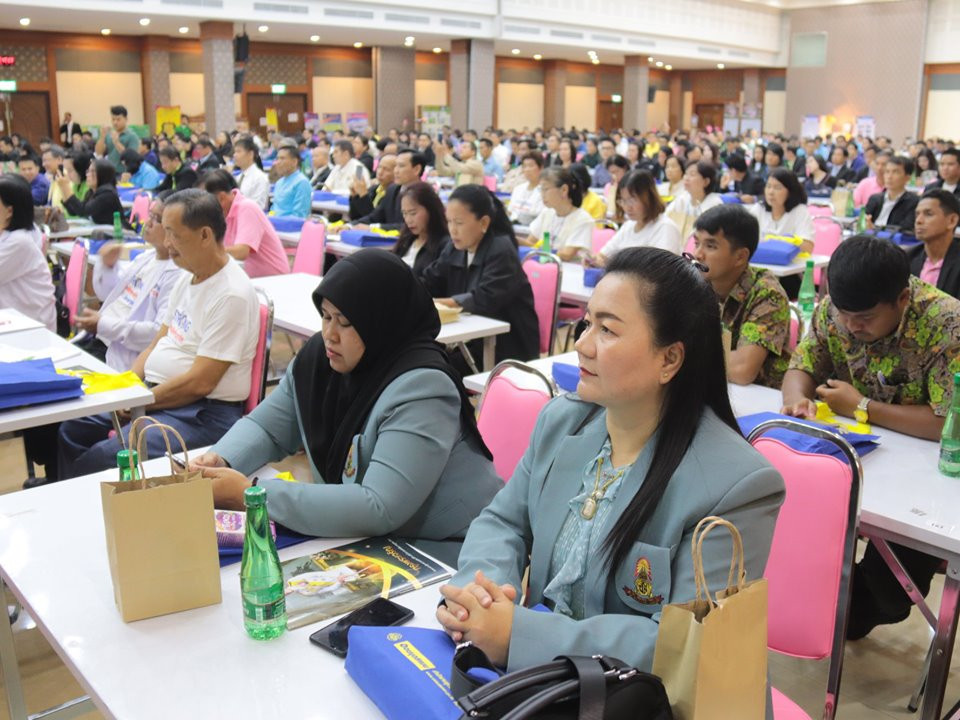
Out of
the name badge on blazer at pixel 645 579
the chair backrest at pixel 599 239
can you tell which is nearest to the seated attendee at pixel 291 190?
the chair backrest at pixel 599 239

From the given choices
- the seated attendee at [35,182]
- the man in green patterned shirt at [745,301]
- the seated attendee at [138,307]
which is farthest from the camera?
the seated attendee at [35,182]

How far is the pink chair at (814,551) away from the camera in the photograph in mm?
1812

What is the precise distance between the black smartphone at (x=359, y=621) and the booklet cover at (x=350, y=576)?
49 mm

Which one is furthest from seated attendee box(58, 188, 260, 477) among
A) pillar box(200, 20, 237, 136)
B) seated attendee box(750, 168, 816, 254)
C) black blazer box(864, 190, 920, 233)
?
pillar box(200, 20, 237, 136)

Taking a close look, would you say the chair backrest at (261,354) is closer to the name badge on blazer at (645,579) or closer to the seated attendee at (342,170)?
the name badge on blazer at (645,579)

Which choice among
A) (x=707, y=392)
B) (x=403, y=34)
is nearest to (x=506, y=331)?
(x=707, y=392)

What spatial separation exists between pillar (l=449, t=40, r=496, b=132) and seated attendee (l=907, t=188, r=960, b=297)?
17.9 metres

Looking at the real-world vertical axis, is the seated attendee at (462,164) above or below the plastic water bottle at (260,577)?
above

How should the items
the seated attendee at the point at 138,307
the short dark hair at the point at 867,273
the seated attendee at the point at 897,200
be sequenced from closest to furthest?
the short dark hair at the point at 867,273 → the seated attendee at the point at 138,307 → the seated attendee at the point at 897,200

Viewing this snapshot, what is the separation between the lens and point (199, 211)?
323 centimetres

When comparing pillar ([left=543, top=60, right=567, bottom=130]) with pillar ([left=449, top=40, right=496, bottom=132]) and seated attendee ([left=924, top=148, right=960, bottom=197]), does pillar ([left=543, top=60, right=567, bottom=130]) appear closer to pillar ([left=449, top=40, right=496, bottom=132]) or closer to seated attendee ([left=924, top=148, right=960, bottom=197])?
pillar ([left=449, top=40, right=496, bottom=132])

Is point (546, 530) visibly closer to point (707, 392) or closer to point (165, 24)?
point (707, 392)

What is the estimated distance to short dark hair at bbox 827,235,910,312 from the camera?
7.86 feet

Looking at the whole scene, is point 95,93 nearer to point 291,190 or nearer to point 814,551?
point 291,190
